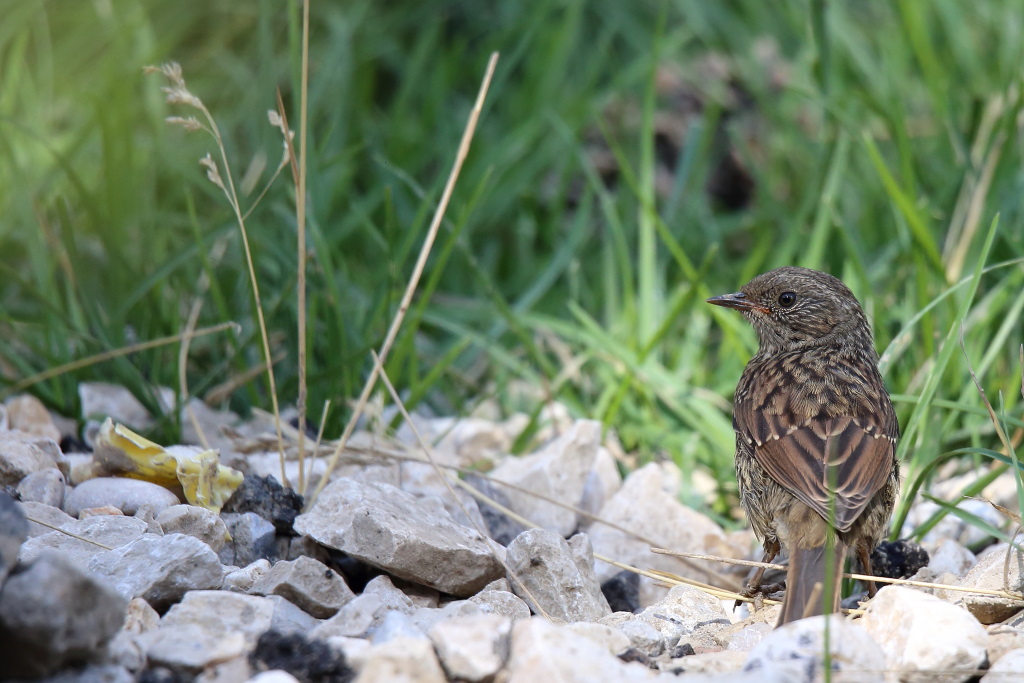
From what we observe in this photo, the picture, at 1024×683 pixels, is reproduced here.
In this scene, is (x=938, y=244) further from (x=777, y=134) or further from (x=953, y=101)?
(x=777, y=134)

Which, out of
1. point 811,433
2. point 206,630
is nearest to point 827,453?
point 811,433

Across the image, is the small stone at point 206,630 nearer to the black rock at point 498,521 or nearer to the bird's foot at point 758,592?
the black rock at point 498,521

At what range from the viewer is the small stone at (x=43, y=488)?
311cm

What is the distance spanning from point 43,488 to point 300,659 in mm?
1250

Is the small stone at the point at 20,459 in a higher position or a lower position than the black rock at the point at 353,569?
higher

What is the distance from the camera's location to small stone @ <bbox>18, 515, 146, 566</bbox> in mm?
2727

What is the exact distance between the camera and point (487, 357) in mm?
5496

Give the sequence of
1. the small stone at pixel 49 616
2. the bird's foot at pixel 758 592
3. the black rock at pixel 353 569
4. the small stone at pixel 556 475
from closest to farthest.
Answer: the small stone at pixel 49 616 → the black rock at pixel 353 569 → the bird's foot at pixel 758 592 → the small stone at pixel 556 475

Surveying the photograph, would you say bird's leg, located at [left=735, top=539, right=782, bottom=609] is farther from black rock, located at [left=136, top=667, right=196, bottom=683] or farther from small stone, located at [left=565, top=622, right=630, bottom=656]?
black rock, located at [left=136, top=667, right=196, bottom=683]

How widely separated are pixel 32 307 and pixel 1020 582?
13.4 ft

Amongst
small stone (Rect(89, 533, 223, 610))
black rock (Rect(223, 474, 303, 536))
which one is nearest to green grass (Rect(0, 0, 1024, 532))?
black rock (Rect(223, 474, 303, 536))

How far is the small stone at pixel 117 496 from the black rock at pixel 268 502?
20 centimetres

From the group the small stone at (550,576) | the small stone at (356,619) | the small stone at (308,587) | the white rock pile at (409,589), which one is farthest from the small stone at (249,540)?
the small stone at (550,576)

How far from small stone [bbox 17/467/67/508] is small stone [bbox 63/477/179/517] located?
42 millimetres
